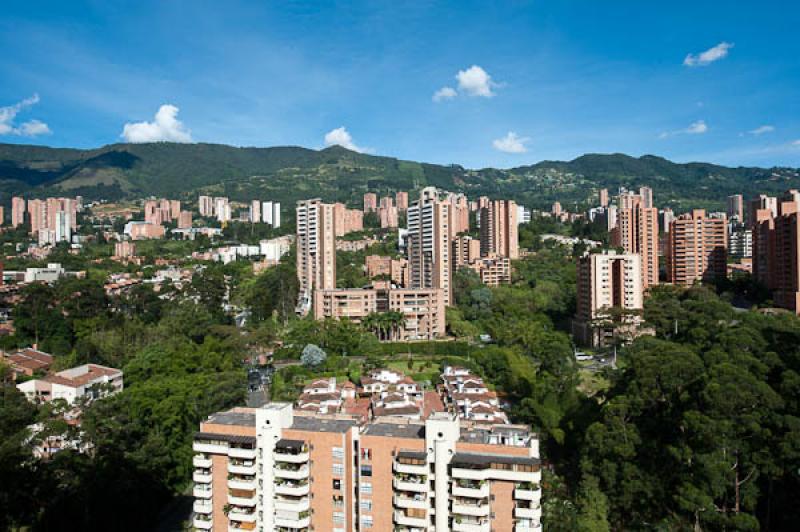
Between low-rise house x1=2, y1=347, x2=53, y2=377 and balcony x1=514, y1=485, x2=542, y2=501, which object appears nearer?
balcony x1=514, y1=485, x2=542, y2=501

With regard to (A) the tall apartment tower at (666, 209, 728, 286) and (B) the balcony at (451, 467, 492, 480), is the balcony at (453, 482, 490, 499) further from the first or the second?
(A) the tall apartment tower at (666, 209, 728, 286)

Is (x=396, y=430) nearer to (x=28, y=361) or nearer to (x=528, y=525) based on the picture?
(x=528, y=525)

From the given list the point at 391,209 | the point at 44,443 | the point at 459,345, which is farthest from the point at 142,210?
the point at 44,443

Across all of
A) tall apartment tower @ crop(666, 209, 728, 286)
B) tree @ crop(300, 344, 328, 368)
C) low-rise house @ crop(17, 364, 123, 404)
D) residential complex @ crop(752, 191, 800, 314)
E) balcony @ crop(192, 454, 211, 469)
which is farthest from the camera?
tall apartment tower @ crop(666, 209, 728, 286)

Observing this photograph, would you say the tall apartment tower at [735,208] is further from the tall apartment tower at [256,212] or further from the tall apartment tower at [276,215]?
the tall apartment tower at [256,212]

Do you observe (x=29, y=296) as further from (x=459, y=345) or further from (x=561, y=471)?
(x=561, y=471)

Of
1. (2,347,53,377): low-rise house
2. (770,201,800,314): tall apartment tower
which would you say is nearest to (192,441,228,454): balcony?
(2,347,53,377): low-rise house

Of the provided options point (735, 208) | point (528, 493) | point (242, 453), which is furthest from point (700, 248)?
point (735, 208)
